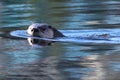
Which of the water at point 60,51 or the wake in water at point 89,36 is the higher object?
the water at point 60,51

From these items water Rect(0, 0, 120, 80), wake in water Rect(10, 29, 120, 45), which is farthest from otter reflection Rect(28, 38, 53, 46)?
wake in water Rect(10, 29, 120, 45)

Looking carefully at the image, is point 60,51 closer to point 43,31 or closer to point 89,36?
point 89,36

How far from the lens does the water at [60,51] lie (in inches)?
281

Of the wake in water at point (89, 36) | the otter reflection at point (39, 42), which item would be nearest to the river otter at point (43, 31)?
the wake in water at point (89, 36)

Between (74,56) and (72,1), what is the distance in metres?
8.55

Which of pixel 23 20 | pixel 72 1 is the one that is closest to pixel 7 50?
pixel 23 20

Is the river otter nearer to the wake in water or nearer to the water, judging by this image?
the wake in water

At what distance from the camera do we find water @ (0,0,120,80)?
7133mm

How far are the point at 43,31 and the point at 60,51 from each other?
2.00 meters

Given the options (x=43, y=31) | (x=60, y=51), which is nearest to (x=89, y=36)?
(x=43, y=31)

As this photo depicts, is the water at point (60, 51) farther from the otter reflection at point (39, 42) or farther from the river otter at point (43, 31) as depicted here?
the river otter at point (43, 31)

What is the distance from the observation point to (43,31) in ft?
34.8

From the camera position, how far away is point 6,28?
37.9ft

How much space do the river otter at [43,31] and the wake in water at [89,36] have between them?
6.3 inches
